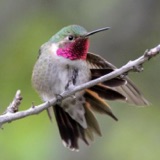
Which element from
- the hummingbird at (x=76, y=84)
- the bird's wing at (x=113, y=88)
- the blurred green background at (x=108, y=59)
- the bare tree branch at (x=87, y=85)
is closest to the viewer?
the bare tree branch at (x=87, y=85)

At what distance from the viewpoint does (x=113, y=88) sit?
5.61m

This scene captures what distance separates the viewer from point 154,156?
7.73 meters

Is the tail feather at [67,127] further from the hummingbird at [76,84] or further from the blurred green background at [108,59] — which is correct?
the blurred green background at [108,59]

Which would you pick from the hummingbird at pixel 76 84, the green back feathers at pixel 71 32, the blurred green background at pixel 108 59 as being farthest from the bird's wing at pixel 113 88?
the blurred green background at pixel 108 59

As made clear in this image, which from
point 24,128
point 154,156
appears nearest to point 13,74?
point 24,128

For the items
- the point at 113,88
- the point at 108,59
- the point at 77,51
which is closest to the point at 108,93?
the point at 113,88

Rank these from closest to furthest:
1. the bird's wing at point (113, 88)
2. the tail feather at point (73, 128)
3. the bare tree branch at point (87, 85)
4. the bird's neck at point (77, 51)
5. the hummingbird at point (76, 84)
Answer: the bare tree branch at point (87, 85)
the bird's wing at point (113, 88)
the hummingbird at point (76, 84)
the bird's neck at point (77, 51)
the tail feather at point (73, 128)

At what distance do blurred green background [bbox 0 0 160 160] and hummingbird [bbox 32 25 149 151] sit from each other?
1.40m

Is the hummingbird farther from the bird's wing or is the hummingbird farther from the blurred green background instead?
the blurred green background

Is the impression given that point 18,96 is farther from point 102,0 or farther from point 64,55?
point 102,0

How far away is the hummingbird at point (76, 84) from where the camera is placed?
5.68m

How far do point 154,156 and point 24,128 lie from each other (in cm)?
146

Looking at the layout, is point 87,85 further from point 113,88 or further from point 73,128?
point 73,128

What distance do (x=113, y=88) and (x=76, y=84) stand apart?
311 millimetres
